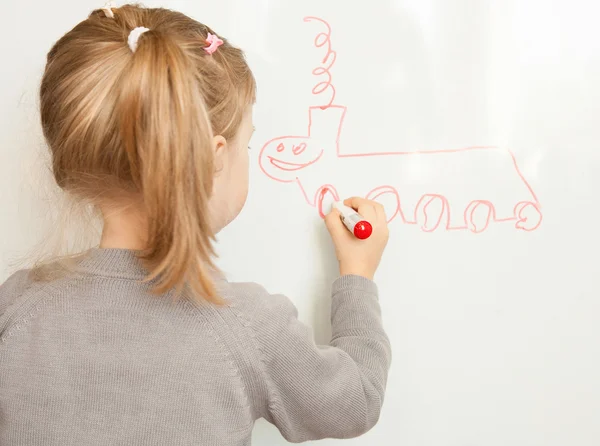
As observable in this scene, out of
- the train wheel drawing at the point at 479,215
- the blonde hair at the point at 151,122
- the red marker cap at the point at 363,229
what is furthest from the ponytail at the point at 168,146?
the train wheel drawing at the point at 479,215

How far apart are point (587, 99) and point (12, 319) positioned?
22.4 inches

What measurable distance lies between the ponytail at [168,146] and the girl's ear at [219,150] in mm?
36

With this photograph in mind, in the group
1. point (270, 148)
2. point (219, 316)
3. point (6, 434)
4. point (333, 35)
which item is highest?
point (333, 35)

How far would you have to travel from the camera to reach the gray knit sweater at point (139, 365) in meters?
0.50

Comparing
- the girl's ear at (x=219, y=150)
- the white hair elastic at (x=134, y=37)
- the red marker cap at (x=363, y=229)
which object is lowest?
the red marker cap at (x=363, y=229)

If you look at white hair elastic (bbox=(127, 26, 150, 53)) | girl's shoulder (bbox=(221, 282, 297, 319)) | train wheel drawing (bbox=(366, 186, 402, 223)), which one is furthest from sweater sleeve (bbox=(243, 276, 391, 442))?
white hair elastic (bbox=(127, 26, 150, 53))

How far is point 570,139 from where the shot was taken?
640 millimetres

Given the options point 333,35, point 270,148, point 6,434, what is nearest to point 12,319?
point 6,434

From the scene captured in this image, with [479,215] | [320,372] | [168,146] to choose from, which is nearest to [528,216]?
[479,215]

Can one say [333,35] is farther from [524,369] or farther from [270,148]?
[524,369]

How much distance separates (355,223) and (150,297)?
207 mm

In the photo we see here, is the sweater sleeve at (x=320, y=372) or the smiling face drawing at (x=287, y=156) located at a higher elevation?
the smiling face drawing at (x=287, y=156)

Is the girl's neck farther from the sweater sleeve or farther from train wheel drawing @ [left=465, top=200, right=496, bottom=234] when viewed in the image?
train wheel drawing @ [left=465, top=200, right=496, bottom=234]

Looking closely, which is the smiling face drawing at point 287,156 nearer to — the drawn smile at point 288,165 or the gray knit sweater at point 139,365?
the drawn smile at point 288,165
